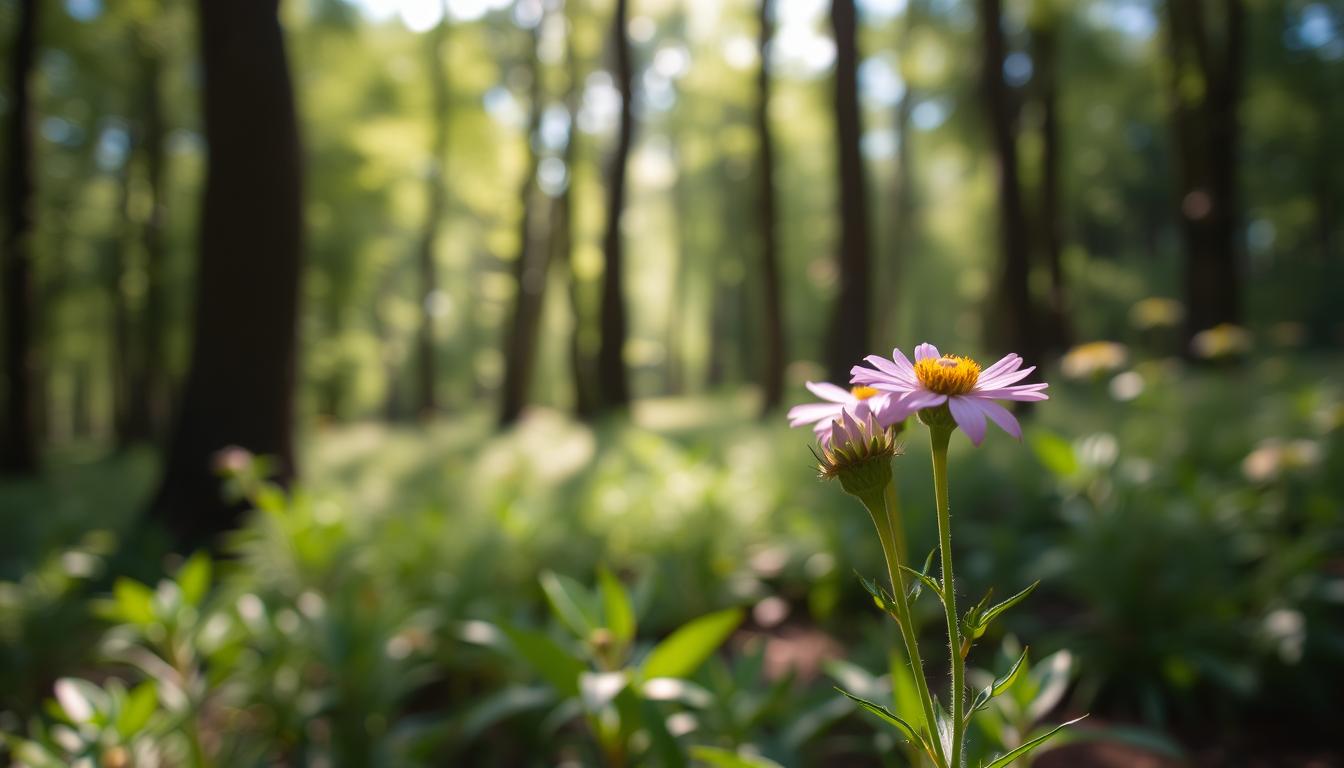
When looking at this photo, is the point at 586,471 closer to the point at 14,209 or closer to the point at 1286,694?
the point at 1286,694

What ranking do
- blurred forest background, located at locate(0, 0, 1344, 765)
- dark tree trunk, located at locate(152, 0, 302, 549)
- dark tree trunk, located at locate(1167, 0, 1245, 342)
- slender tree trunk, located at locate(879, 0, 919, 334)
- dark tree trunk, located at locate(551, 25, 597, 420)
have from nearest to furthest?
blurred forest background, located at locate(0, 0, 1344, 765), dark tree trunk, located at locate(152, 0, 302, 549), dark tree trunk, located at locate(1167, 0, 1245, 342), dark tree trunk, located at locate(551, 25, 597, 420), slender tree trunk, located at locate(879, 0, 919, 334)

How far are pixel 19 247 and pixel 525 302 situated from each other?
19.5 feet

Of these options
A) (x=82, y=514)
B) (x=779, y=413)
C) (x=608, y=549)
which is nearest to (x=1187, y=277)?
(x=779, y=413)

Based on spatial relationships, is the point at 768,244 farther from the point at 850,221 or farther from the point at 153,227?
the point at 153,227

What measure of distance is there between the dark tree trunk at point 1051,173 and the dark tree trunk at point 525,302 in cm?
722

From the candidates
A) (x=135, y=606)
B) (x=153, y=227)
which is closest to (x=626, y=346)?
(x=153, y=227)

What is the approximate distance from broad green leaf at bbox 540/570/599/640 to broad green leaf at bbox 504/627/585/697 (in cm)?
7

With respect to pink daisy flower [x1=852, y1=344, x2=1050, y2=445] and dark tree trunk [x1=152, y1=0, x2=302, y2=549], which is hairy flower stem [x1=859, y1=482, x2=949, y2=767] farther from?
dark tree trunk [x1=152, y1=0, x2=302, y2=549]

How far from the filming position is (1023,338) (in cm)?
703

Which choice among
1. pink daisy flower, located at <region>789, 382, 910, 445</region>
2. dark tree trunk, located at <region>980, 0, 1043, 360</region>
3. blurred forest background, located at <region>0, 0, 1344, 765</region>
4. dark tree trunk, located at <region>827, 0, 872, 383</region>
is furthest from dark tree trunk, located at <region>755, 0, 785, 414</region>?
pink daisy flower, located at <region>789, 382, 910, 445</region>

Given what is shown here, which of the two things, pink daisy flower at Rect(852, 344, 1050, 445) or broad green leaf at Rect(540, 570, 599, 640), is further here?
broad green leaf at Rect(540, 570, 599, 640)

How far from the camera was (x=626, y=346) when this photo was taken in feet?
39.3

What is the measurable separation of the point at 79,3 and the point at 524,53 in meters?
5.94

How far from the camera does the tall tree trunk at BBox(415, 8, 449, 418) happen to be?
12.7 m
